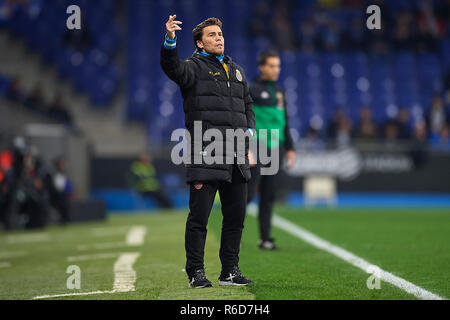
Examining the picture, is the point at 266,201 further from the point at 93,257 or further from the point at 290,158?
the point at 93,257

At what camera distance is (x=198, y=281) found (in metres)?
4.80

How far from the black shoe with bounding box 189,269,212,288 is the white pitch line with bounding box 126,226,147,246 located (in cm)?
424

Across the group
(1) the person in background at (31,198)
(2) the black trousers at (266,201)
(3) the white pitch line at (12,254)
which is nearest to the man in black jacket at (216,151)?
(2) the black trousers at (266,201)

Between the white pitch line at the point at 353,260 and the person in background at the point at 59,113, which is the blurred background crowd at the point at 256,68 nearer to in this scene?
the person in background at the point at 59,113

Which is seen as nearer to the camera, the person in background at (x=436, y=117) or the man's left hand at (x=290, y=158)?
the man's left hand at (x=290, y=158)

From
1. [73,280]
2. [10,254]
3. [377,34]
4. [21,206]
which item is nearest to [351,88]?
[377,34]

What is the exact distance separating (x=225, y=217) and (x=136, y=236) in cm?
536

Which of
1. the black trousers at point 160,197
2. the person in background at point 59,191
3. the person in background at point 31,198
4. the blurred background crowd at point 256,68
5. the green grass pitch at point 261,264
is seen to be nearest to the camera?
the green grass pitch at point 261,264

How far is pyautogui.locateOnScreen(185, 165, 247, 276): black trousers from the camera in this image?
4848 mm

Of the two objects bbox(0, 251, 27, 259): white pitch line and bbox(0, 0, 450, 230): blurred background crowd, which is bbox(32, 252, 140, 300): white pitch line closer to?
bbox(0, 251, 27, 259): white pitch line

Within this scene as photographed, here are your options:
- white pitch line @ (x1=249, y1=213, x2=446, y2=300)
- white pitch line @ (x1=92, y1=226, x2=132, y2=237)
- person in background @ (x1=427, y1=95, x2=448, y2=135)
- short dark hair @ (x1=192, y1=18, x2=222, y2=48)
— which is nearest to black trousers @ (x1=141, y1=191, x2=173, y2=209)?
white pitch line @ (x1=92, y1=226, x2=132, y2=237)

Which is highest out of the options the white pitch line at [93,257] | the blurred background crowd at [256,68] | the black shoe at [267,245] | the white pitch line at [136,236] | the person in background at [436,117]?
the blurred background crowd at [256,68]

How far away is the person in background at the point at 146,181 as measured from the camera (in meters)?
18.2

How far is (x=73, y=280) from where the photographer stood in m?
5.70
